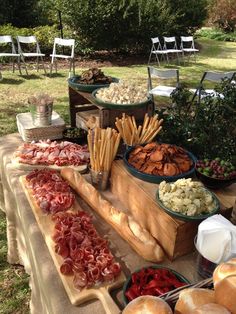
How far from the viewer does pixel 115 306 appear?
116 cm

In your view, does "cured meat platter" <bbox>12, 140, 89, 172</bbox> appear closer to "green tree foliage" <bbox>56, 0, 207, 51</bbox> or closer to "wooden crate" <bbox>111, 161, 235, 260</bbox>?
"wooden crate" <bbox>111, 161, 235, 260</bbox>

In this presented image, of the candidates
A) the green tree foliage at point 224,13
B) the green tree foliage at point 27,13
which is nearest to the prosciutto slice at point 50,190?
the green tree foliage at point 27,13

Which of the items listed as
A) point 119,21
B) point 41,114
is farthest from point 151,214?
point 119,21

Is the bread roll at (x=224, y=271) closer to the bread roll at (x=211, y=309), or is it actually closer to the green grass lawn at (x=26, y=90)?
the bread roll at (x=211, y=309)

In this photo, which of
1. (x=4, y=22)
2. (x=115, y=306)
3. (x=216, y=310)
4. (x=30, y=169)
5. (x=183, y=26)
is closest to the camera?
(x=216, y=310)

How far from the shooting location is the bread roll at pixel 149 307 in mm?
842

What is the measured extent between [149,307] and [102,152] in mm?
1083

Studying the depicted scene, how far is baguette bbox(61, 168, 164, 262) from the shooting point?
1.38 meters

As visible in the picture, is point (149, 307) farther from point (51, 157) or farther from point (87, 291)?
point (51, 157)

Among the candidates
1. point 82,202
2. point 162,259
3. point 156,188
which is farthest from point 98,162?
point 162,259

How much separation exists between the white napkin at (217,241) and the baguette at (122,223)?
10.7 inches

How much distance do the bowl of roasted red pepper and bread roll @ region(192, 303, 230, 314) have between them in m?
0.33

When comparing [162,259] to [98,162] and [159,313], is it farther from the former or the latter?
[98,162]

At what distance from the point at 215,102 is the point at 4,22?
1165cm
